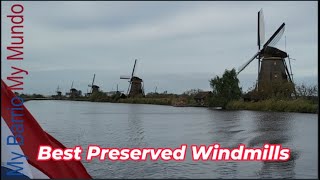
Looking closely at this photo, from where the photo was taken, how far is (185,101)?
2990 inches

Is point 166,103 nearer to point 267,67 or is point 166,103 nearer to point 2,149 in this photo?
point 267,67

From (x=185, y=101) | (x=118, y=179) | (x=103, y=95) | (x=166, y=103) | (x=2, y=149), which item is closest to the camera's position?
(x=2, y=149)

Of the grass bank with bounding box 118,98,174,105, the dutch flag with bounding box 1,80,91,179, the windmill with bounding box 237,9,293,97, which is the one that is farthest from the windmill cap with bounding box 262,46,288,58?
the dutch flag with bounding box 1,80,91,179

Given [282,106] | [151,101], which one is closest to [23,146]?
[282,106]

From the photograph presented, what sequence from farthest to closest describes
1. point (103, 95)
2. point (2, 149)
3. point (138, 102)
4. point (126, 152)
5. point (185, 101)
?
point (103, 95) < point (138, 102) < point (185, 101) < point (126, 152) < point (2, 149)

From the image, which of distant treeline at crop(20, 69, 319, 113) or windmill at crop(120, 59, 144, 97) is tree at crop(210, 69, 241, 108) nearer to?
distant treeline at crop(20, 69, 319, 113)

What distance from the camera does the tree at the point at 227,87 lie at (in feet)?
180

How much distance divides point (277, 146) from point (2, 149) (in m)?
11.6

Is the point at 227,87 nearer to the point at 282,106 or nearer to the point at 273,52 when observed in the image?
the point at 273,52

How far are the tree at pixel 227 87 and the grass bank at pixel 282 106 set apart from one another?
147 inches

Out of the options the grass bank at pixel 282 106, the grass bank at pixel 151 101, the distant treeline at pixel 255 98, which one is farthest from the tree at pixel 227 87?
the grass bank at pixel 151 101

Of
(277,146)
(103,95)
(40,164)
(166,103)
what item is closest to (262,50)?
(166,103)

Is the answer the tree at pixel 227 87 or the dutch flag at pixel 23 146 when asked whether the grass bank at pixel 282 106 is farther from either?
the dutch flag at pixel 23 146

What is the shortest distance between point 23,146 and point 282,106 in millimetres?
42688
